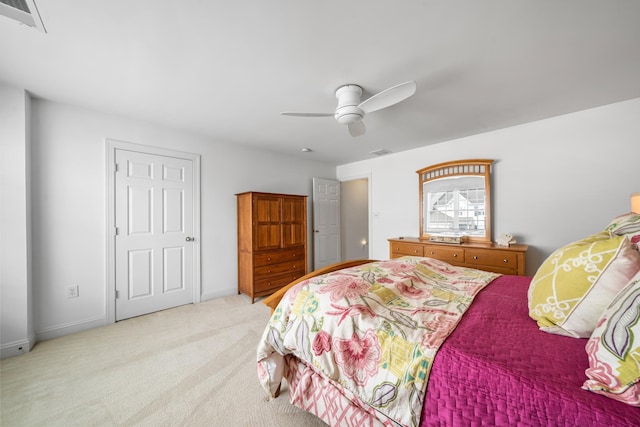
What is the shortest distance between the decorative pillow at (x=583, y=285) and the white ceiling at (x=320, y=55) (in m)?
1.35

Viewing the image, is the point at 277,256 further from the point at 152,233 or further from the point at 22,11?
the point at 22,11

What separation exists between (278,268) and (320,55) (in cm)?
287

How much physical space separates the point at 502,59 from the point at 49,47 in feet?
10.5

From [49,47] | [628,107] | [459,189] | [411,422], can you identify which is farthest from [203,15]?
[628,107]

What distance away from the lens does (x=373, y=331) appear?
41.8 inches

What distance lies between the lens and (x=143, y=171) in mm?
2943

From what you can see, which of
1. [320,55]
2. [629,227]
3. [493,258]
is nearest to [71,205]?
[320,55]

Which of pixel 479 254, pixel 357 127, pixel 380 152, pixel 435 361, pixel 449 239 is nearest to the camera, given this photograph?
Answer: pixel 435 361

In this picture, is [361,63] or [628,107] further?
[628,107]

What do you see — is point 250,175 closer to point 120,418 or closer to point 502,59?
point 120,418

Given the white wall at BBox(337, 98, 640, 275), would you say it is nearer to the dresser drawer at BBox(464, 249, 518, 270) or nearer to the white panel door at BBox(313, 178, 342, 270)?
the dresser drawer at BBox(464, 249, 518, 270)

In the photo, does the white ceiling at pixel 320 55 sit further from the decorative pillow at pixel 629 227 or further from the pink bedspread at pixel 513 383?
the pink bedspread at pixel 513 383

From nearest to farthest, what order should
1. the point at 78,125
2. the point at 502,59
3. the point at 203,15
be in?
the point at 203,15 < the point at 502,59 < the point at 78,125

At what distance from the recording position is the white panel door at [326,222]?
4754 millimetres
